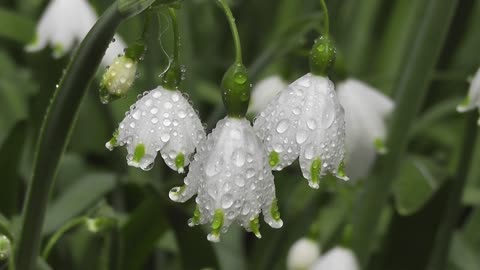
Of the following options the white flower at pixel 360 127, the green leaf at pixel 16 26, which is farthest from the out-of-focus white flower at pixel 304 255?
the green leaf at pixel 16 26

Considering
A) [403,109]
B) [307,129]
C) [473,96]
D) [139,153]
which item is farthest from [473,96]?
[139,153]

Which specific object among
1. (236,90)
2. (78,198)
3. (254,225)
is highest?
(236,90)

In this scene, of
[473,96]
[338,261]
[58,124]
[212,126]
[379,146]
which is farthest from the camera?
[212,126]

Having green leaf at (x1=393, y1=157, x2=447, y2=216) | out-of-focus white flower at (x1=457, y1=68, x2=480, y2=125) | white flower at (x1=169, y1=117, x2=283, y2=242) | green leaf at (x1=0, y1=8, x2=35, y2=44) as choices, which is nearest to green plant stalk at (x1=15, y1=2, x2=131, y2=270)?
white flower at (x1=169, y1=117, x2=283, y2=242)

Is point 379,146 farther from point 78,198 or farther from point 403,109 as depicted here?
point 78,198

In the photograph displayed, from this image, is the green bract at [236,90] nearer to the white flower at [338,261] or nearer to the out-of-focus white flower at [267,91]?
the white flower at [338,261]

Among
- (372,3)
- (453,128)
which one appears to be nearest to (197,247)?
(453,128)

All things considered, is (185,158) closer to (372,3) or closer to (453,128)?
(453,128)
